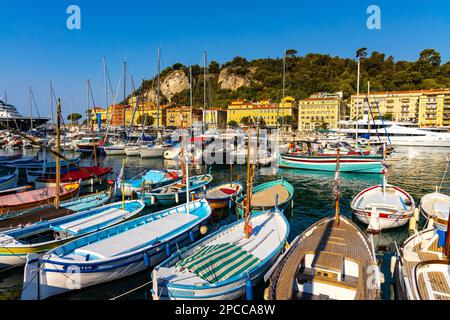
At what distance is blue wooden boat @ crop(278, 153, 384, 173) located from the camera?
129ft

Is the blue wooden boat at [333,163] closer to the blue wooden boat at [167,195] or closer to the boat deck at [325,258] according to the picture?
the blue wooden boat at [167,195]

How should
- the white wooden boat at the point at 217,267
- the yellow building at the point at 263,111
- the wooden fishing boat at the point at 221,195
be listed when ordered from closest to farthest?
the white wooden boat at the point at 217,267 < the wooden fishing boat at the point at 221,195 < the yellow building at the point at 263,111

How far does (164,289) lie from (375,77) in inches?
6684

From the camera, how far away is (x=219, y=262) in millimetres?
11523

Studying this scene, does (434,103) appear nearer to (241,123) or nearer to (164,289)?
(241,123)

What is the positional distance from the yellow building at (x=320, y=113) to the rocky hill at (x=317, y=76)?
14.8 m

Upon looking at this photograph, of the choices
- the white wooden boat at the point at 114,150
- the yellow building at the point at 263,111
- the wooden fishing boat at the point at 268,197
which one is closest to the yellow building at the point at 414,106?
the yellow building at the point at 263,111

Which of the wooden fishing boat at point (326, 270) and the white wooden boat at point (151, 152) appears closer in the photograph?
the wooden fishing boat at point (326, 270)

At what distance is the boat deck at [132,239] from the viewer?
12.9 metres

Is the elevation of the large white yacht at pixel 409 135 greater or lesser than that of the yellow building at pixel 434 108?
lesser

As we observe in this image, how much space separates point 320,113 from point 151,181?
104810 mm

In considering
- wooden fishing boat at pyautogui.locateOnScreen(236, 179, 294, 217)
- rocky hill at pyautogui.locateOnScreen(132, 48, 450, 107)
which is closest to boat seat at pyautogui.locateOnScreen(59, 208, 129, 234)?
wooden fishing boat at pyautogui.locateOnScreen(236, 179, 294, 217)

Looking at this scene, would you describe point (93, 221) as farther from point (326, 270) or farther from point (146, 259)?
point (326, 270)

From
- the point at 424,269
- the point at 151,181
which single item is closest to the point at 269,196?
the point at 151,181
